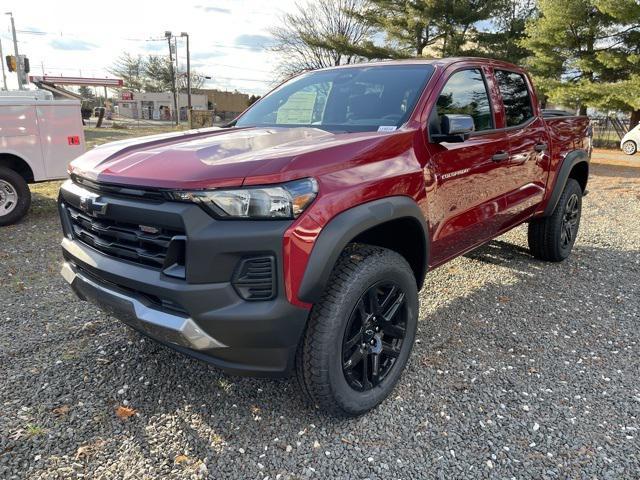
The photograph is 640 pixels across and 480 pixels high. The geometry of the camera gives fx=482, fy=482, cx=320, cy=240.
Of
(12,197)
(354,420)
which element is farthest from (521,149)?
(12,197)

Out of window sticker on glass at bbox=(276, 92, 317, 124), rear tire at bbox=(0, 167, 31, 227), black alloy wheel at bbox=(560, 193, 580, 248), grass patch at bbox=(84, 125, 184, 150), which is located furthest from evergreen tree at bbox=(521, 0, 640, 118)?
rear tire at bbox=(0, 167, 31, 227)

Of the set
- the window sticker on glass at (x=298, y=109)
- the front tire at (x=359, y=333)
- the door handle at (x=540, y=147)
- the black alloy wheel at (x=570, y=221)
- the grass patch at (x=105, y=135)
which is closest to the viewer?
the front tire at (x=359, y=333)

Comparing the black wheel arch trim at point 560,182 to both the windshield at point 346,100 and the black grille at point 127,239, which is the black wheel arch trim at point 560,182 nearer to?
the windshield at point 346,100

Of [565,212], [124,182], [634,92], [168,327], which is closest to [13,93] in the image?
[124,182]

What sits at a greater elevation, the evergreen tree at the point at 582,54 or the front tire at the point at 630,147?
the evergreen tree at the point at 582,54

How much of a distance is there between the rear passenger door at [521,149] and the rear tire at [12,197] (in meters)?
5.90

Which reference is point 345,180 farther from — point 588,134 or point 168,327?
point 588,134

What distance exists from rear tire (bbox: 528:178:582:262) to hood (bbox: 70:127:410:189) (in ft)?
9.59

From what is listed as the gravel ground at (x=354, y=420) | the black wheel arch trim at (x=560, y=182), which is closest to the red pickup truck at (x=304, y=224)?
the gravel ground at (x=354, y=420)

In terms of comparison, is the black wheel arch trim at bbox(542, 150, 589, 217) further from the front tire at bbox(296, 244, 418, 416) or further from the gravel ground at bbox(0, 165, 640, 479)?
the front tire at bbox(296, 244, 418, 416)

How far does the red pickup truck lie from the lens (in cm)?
198

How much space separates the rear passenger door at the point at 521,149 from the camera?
148 inches

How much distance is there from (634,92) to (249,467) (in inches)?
673

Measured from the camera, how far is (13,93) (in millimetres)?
6961
